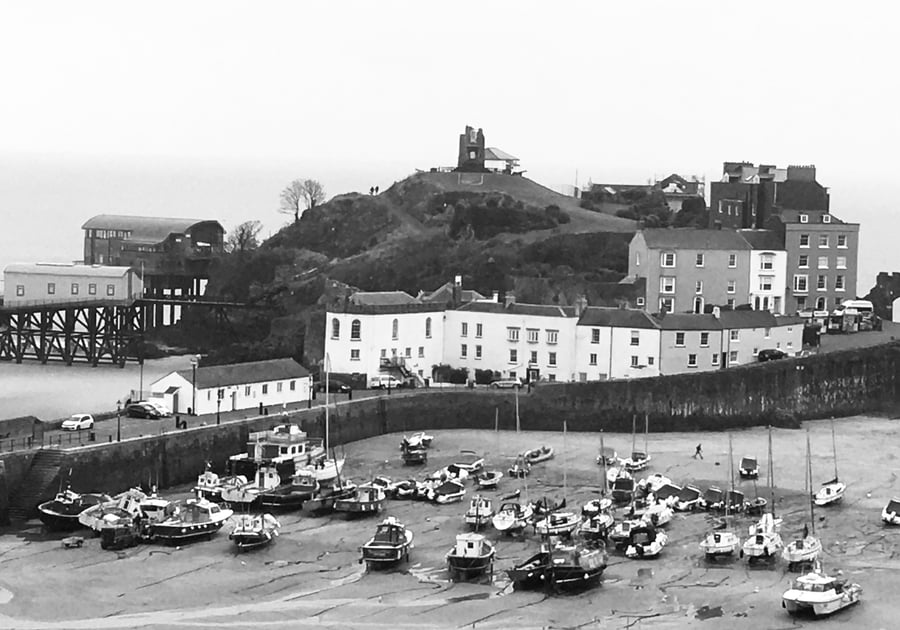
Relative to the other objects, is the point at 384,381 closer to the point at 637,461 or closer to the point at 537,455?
the point at 537,455

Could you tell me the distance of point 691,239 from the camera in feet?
247

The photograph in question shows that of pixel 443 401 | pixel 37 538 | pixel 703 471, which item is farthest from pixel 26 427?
pixel 703 471

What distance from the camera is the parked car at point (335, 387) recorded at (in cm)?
6431

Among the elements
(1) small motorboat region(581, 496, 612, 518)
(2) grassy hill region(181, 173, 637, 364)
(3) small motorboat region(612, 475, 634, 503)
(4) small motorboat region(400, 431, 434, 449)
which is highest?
(2) grassy hill region(181, 173, 637, 364)

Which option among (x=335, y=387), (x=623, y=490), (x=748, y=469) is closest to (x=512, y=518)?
(x=623, y=490)

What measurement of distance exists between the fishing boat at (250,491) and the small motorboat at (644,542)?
969 centimetres

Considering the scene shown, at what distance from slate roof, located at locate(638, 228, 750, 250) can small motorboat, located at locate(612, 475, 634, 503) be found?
24.9 meters

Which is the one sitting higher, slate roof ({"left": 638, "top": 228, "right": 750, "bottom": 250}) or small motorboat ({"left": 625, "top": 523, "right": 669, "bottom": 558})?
slate roof ({"left": 638, "top": 228, "right": 750, "bottom": 250})

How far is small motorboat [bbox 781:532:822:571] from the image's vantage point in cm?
4344

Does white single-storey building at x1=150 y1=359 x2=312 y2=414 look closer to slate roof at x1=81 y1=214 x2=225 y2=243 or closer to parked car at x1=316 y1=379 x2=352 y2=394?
parked car at x1=316 y1=379 x2=352 y2=394

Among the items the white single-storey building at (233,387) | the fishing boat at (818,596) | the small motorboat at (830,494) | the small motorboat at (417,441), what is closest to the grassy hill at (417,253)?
the white single-storey building at (233,387)

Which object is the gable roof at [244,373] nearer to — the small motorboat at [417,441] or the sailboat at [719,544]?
the small motorboat at [417,441]

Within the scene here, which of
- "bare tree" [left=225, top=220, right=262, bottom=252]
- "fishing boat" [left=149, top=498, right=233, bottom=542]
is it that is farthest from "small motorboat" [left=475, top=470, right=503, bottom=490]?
"bare tree" [left=225, top=220, right=262, bottom=252]

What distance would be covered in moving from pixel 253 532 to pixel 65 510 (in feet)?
15.6
